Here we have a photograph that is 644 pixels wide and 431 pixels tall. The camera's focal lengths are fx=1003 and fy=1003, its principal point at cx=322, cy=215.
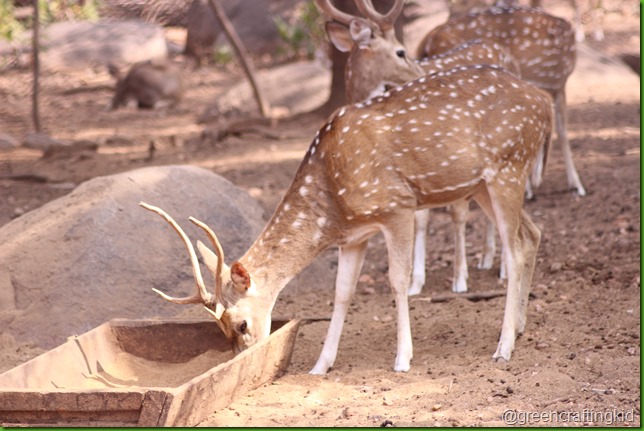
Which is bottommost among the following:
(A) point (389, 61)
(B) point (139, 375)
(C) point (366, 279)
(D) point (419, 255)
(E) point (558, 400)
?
(C) point (366, 279)

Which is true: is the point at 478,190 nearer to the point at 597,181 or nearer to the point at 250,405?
the point at 250,405

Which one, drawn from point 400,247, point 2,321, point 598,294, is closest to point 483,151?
point 400,247

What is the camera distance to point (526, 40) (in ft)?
26.8

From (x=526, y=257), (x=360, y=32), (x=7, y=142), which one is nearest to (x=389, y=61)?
(x=360, y=32)

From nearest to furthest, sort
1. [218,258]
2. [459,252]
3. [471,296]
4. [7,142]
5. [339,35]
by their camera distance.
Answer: [218,258] < [471,296] < [459,252] < [339,35] < [7,142]

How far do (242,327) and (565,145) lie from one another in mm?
4535

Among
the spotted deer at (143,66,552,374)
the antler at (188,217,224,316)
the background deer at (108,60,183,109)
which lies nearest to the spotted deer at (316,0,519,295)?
the spotted deer at (143,66,552,374)

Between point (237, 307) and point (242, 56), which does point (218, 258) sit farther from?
point (242, 56)

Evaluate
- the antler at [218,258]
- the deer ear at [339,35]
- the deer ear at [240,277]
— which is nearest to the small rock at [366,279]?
the deer ear at [339,35]

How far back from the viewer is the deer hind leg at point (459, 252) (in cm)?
662

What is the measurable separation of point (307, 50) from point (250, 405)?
11.7m

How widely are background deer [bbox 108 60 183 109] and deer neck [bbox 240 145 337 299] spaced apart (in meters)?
8.85

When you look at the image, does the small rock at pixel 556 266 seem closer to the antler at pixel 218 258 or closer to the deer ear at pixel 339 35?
the deer ear at pixel 339 35

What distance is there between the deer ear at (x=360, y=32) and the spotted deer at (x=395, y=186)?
1785mm
